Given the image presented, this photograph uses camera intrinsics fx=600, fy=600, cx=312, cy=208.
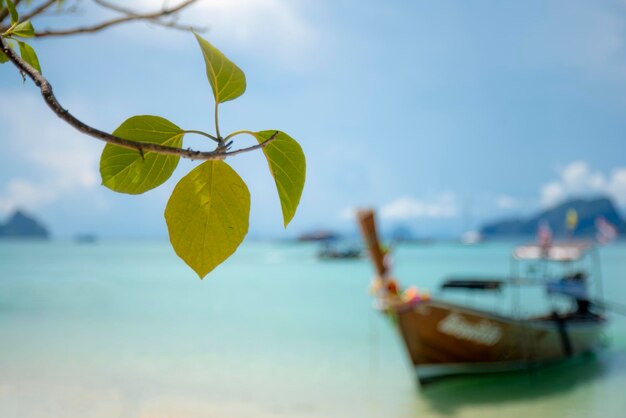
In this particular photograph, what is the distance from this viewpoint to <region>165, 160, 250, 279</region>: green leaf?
161 mm

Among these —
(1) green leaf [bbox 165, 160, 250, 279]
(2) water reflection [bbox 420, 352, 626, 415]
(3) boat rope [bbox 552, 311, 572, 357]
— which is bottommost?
(2) water reflection [bbox 420, 352, 626, 415]

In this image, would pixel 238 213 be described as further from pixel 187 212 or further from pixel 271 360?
pixel 271 360

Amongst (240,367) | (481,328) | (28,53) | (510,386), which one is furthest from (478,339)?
(28,53)

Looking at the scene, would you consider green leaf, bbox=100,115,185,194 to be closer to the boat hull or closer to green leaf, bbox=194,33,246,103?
green leaf, bbox=194,33,246,103

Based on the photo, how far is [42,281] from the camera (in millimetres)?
20656

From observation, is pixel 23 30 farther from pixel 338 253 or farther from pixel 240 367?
pixel 338 253

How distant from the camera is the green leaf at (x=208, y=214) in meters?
0.16

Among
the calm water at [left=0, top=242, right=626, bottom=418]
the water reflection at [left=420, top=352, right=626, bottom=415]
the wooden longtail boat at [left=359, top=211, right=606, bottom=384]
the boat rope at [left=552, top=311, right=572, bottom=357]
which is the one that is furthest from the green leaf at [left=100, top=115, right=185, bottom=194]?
the boat rope at [left=552, top=311, right=572, bottom=357]

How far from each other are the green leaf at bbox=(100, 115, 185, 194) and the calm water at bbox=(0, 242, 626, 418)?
342 centimetres

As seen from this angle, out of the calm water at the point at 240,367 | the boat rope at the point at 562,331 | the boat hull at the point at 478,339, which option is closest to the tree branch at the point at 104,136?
the calm water at the point at 240,367

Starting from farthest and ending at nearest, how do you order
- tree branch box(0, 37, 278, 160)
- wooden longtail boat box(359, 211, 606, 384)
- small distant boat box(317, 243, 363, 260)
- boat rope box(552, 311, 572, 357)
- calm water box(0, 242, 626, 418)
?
small distant boat box(317, 243, 363, 260) < boat rope box(552, 311, 572, 357) < calm water box(0, 242, 626, 418) < wooden longtail boat box(359, 211, 606, 384) < tree branch box(0, 37, 278, 160)

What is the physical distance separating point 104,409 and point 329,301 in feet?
34.5

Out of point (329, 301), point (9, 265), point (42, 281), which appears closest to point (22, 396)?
point (329, 301)

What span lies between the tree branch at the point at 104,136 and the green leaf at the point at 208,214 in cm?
1
